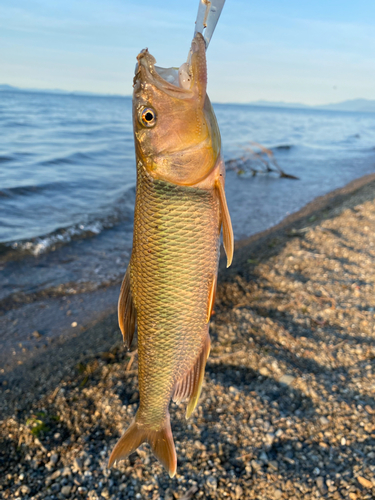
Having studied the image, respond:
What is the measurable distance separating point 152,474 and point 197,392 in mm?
1311

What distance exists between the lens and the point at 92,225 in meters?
10.9

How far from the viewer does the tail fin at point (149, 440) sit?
249 centimetres

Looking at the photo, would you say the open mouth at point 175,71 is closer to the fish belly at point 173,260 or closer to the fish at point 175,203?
the fish at point 175,203

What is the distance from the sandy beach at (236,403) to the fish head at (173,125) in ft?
8.19

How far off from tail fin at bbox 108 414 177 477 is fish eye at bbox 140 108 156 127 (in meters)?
1.82

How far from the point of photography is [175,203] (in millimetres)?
2082

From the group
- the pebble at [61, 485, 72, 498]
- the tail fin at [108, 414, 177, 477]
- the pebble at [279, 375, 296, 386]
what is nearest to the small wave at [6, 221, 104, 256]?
the pebble at [61, 485, 72, 498]

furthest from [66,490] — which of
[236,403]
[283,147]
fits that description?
[283,147]

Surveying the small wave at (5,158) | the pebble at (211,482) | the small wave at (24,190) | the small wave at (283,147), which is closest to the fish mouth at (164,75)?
the pebble at (211,482)

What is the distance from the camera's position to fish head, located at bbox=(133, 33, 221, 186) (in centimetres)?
202

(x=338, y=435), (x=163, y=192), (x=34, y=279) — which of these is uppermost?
(x=163, y=192)

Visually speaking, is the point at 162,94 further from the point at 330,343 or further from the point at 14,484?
the point at 330,343

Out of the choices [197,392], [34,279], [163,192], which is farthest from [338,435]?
[34,279]

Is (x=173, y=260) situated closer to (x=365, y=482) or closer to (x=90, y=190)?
(x=365, y=482)
